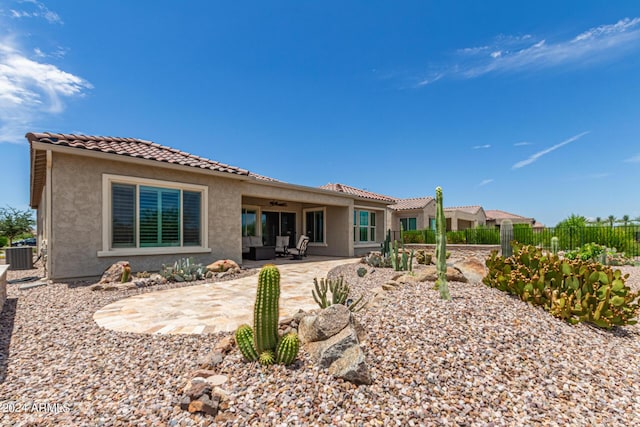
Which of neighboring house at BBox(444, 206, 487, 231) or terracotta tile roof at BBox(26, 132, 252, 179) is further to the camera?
neighboring house at BBox(444, 206, 487, 231)

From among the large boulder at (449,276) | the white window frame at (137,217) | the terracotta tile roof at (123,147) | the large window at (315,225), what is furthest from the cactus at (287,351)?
the large window at (315,225)

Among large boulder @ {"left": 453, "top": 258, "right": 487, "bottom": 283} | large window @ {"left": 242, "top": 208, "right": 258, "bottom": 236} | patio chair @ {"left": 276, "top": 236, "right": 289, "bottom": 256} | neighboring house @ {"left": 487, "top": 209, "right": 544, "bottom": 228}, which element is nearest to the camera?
large boulder @ {"left": 453, "top": 258, "right": 487, "bottom": 283}

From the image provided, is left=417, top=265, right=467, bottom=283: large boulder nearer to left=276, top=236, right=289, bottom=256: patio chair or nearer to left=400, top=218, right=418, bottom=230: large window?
left=276, top=236, right=289, bottom=256: patio chair

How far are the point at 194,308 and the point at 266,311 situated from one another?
120 inches

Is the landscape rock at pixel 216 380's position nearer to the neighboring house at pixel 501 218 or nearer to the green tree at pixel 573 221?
the green tree at pixel 573 221

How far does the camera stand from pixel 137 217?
8594 mm

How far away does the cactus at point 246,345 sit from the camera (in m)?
3.01

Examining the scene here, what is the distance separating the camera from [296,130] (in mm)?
17219

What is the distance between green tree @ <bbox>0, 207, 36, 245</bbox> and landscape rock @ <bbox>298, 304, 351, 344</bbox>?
105 feet

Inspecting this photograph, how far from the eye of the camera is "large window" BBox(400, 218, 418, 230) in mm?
26641

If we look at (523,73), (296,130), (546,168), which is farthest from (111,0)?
(546,168)

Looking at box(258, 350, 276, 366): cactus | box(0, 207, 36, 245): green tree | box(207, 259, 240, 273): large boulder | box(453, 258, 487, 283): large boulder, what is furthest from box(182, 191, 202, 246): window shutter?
box(0, 207, 36, 245): green tree

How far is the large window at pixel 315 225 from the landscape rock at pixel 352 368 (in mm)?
13525

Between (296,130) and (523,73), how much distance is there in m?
10.9
